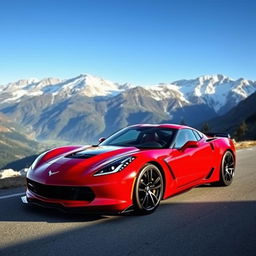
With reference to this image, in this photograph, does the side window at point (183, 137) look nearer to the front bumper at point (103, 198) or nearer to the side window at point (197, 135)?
the side window at point (197, 135)

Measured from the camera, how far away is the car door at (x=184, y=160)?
246 inches

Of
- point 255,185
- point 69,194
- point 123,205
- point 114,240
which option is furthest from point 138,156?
point 255,185

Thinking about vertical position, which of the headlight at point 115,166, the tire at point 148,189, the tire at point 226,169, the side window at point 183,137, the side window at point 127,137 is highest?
the side window at point 127,137

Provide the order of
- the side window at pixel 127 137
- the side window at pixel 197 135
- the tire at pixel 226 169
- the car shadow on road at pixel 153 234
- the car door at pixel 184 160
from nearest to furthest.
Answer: the car shadow on road at pixel 153 234
the car door at pixel 184 160
the side window at pixel 127 137
the side window at pixel 197 135
the tire at pixel 226 169

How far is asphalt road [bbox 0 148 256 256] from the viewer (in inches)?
163

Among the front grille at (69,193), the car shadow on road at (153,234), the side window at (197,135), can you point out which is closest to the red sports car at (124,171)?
the front grille at (69,193)

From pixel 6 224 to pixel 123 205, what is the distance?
1.49 metres

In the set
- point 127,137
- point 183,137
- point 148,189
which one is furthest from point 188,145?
point 148,189

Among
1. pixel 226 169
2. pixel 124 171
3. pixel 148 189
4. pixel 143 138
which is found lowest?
pixel 226 169

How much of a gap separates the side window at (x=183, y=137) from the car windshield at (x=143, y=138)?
0.33 ft

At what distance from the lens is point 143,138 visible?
6.78m

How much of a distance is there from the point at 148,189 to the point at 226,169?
2.96 m

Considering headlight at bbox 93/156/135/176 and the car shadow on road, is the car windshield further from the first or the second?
the car shadow on road

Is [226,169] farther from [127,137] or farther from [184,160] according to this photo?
[127,137]
